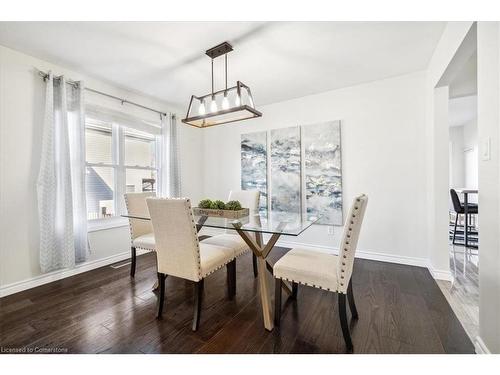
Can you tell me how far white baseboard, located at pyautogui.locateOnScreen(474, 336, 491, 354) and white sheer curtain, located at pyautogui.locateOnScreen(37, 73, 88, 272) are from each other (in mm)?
3593

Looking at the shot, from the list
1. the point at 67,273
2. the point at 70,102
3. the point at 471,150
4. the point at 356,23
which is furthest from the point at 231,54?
the point at 471,150

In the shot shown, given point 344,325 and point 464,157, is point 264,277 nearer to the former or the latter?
point 344,325

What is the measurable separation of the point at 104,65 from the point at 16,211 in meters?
1.82

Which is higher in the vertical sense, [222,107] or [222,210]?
[222,107]

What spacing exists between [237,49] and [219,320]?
8.24ft

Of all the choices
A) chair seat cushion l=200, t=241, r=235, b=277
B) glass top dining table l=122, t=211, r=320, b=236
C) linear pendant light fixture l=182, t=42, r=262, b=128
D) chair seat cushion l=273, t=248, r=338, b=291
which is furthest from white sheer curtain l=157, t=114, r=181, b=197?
chair seat cushion l=273, t=248, r=338, b=291

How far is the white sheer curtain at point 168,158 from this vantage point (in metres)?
3.66

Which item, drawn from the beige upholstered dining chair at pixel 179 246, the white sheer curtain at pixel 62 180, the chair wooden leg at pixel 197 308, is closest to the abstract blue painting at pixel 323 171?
the beige upholstered dining chair at pixel 179 246

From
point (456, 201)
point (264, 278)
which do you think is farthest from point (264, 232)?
point (456, 201)

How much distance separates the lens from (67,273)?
2.58 m

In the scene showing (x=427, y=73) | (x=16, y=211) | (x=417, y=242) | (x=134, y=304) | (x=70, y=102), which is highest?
(x=427, y=73)

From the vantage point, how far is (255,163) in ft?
12.9
